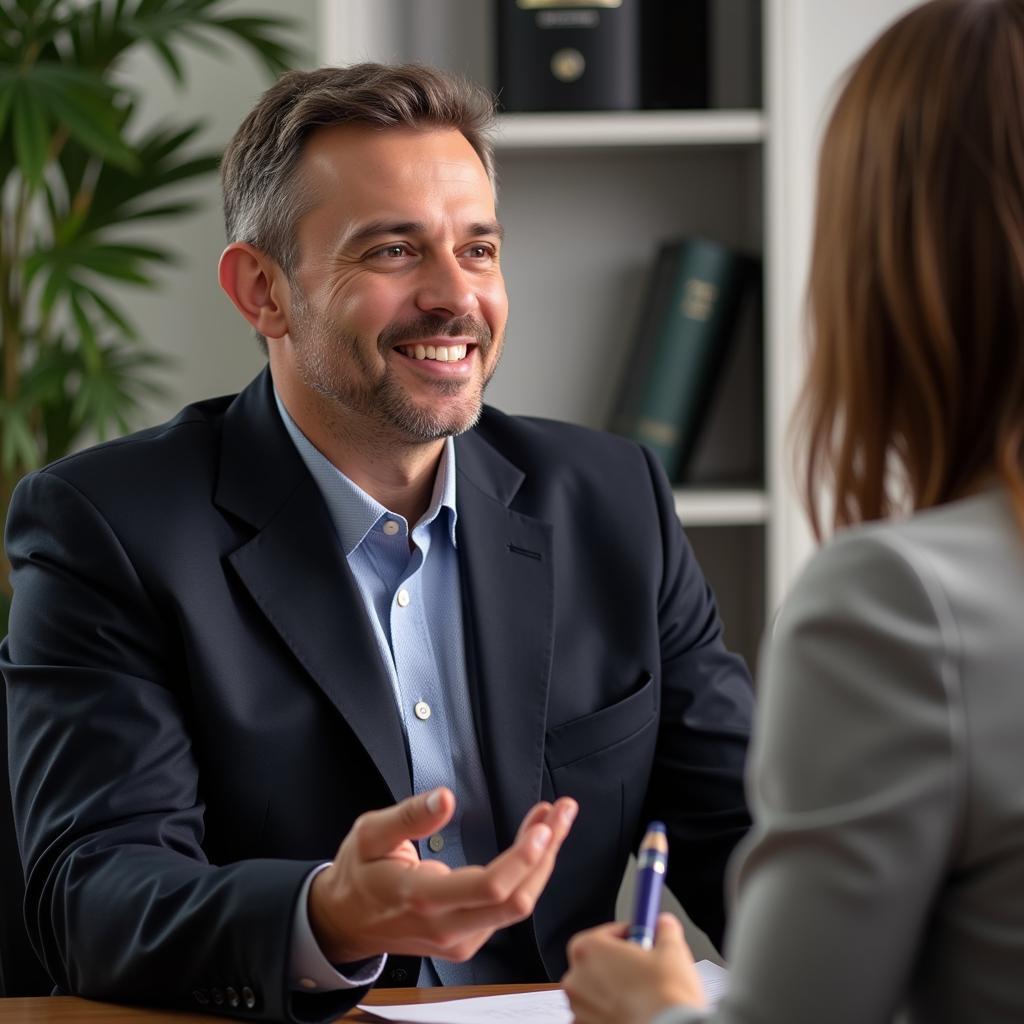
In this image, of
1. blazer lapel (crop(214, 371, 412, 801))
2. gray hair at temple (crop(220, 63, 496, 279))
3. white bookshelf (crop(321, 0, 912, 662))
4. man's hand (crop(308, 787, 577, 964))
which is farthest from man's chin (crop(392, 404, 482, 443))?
white bookshelf (crop(321, 0, 912, 662))

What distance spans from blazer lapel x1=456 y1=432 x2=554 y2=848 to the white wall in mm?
1115

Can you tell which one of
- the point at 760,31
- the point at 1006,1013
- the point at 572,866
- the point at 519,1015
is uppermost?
the point at 760,31

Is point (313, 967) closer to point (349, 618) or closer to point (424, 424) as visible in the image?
point (349, 618)

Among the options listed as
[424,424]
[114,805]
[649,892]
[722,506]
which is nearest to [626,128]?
[722,506]

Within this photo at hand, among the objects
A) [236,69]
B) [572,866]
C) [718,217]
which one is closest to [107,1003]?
[572,866]

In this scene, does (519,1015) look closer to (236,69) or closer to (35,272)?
(35,272)

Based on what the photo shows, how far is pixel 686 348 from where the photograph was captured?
2402mm

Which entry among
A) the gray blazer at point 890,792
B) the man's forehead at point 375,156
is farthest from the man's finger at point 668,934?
the man's forehead at point 375,156

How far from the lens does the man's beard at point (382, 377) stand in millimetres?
1696

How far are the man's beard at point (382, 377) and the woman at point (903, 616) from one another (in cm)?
88

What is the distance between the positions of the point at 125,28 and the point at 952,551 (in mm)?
2085

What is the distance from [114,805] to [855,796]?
2.82ft

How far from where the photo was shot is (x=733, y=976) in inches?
29.1

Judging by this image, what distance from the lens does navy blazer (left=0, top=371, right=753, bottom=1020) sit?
129 centimetres
